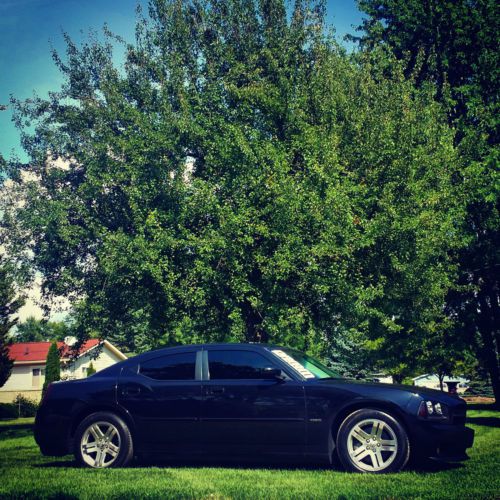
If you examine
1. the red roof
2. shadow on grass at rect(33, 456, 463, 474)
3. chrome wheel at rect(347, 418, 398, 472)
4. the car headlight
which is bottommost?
shadow on grass at rect(33, 456, 463, 474)

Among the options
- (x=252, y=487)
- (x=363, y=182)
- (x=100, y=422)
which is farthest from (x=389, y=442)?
(x=363, y=182)

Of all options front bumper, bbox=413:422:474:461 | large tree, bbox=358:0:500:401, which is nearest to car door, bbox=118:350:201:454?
front bumper, bbox=413:422:474:461

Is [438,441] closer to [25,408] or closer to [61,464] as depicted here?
[61,464]

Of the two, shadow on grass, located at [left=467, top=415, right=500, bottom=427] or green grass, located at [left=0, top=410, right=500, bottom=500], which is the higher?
shadow on grass, located at [left=467, top=415, right=500, bottom=427]

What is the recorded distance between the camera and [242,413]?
697cm

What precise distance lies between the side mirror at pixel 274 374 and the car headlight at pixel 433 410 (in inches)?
65.8

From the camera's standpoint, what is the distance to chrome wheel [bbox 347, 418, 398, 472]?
6.61 metres

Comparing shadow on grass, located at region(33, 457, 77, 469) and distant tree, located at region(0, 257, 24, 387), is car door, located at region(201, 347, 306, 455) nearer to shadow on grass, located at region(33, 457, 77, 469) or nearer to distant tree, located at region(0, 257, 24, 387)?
shadow on grass, located at region(33, 457, 77, 469)

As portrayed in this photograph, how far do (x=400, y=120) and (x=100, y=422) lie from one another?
1322 cm

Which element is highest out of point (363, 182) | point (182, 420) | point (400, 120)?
point (400, 120)

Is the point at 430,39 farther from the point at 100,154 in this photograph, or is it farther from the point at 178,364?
the point at 178,364

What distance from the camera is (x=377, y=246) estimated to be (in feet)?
51.9

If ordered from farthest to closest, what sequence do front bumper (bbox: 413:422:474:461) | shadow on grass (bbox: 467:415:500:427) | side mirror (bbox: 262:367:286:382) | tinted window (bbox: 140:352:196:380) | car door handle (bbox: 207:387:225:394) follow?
1. shadow on grass (bbox: 467:415:500:427)
2. tinted window (bbox: 140:352:196:380)
3. car door handle (bbox: 207:387:225:394)
4. side mirror (bbox: 262:367:286:382)
5. front bumper (bbox: 413:422:474:461)

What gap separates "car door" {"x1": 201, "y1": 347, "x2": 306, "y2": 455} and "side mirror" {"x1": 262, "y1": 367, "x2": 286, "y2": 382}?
1cm
